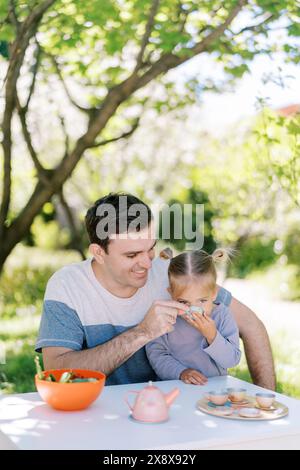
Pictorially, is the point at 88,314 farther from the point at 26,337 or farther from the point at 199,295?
the point at 26,337

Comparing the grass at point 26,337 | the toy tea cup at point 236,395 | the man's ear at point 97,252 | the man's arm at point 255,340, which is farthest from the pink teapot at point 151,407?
the grass at point 26,337

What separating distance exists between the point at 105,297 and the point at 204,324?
1.38 ft

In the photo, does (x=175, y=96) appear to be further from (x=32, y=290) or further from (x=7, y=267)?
(x=7, y=267)

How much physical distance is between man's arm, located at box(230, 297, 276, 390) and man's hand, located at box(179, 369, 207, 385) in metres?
0.46

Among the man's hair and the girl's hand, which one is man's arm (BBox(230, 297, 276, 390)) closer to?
the girl's hand

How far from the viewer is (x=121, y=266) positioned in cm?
269

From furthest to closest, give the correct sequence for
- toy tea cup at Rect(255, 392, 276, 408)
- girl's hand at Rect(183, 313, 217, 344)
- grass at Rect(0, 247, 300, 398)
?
grass at Rect(0, 247, 300, 398) → girl's hand at Rect(183, 313, 217, 344) → toy tea cup at Rect(255, 392, 276, 408)

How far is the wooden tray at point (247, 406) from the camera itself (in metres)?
2.02

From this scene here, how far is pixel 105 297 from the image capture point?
275 cm

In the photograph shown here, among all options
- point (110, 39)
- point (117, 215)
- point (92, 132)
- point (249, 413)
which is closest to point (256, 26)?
point (110, 39)

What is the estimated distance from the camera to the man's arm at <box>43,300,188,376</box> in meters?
2.44

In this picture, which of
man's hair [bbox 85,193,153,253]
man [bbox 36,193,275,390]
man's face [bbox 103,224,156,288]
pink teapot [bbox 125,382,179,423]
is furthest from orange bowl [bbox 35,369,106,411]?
man's hair [bbox 85,193,153,253]

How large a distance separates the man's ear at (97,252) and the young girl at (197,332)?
0.88 ft
